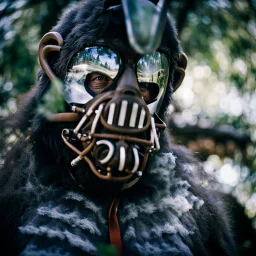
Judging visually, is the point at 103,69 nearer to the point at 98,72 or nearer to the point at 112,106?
the point at 98,72

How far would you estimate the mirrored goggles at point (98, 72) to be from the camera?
2023 mm

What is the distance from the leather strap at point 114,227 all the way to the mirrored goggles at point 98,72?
587 millimetres

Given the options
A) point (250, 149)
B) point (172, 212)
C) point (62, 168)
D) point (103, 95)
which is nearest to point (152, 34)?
point (103, 95)

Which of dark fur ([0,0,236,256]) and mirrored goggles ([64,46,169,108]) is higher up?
mirrored goggles ([64,46,169,108])

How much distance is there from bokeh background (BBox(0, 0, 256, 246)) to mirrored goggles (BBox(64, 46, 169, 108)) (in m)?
0.52

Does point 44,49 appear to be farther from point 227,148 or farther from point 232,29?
point 227,148

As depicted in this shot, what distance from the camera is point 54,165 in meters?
2.19

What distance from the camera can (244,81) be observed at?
3.90 m

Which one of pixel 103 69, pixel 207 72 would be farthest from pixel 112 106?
pixel 207 72

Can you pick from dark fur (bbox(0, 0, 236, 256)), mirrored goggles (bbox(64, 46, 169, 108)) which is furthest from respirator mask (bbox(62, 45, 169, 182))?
dark fur (bbox(0, 0, 236, 256))

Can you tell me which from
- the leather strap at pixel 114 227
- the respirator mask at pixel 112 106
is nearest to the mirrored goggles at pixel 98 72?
the respirator mask at pixel 112 106

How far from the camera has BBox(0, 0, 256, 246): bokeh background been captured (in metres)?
3.04

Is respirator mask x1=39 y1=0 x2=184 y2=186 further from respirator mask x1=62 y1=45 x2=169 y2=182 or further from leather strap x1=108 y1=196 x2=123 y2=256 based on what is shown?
leather strap x1=108 y1=196 x2=123 y2=256

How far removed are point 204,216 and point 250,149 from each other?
85.8 inches
